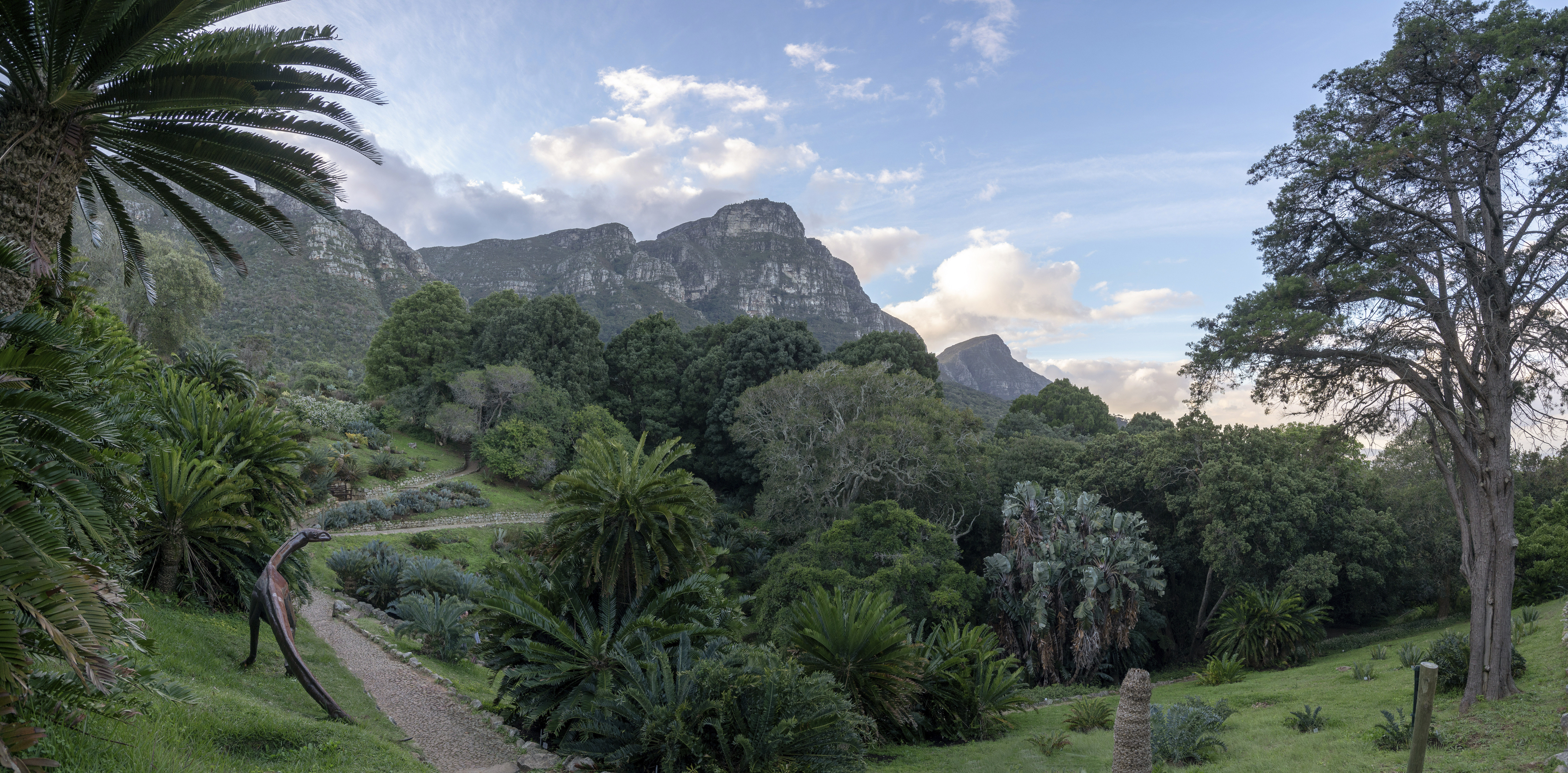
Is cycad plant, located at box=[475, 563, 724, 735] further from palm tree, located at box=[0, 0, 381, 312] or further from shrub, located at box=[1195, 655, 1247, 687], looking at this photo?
shrub, located at box=[1195, 655, 1247, 687]

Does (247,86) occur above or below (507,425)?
above

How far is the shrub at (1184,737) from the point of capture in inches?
362

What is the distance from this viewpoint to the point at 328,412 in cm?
3067

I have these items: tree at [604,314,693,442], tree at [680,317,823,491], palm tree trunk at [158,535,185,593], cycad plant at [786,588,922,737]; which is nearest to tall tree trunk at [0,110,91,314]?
palm tree trunk at [158,535,185,593]

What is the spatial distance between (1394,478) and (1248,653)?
34.3 feet

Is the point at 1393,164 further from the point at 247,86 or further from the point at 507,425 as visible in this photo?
the point at 507,425

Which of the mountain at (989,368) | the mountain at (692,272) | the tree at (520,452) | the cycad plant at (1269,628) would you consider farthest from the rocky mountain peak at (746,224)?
the cycad plant at (1269,628)

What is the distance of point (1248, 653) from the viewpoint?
57.4 ft

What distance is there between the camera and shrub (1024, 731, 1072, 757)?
33.3ft

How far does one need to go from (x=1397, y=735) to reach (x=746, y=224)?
10682cm

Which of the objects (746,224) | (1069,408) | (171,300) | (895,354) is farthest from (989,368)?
(171,300)

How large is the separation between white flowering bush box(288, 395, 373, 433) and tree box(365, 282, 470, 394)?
6.64 ft

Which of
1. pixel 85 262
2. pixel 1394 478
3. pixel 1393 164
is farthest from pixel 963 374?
pixel 85 262

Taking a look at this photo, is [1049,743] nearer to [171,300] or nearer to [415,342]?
[415,342]
